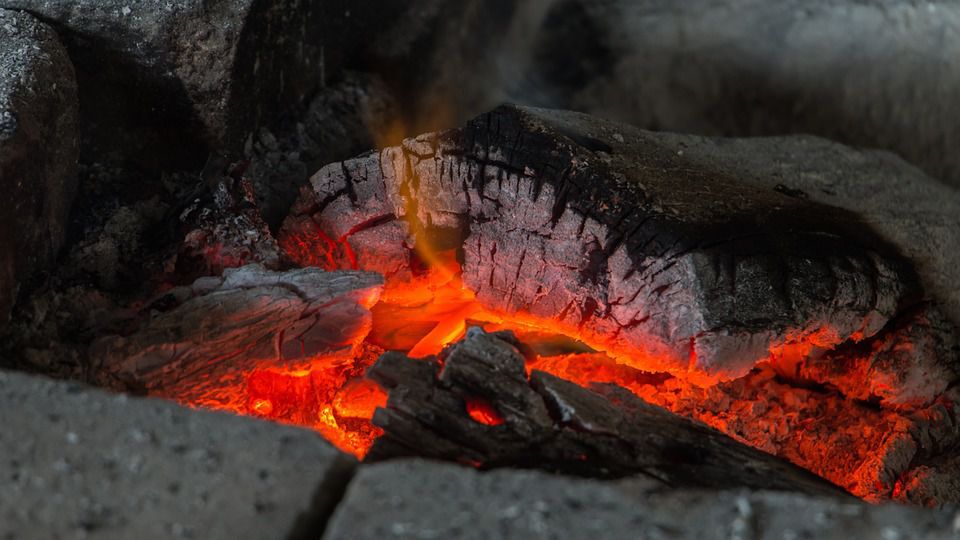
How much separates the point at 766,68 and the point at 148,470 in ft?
8.42

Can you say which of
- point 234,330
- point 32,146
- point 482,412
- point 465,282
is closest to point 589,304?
point 465,282

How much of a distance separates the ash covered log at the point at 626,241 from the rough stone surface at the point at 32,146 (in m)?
0.50

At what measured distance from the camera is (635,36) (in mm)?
3387

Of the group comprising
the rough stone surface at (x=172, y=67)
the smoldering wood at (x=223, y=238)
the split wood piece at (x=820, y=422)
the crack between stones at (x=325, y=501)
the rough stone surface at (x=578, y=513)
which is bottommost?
the split wood piece at (x=820, y=422)

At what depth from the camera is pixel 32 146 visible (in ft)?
6.08

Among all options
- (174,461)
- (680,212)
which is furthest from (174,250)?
(680,212)

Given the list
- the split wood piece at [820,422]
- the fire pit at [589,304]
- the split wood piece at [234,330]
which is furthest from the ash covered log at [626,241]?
the split wood piece at [234,330]

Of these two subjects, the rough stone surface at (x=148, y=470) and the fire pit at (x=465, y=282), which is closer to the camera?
the rough stone surface at (x=148, y=470)

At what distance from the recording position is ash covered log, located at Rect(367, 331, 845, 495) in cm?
155

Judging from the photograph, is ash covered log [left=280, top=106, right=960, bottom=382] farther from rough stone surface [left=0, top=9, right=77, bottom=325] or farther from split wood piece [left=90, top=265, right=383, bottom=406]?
rough stone surface [left=0, top=9, right=77, bottom=325]

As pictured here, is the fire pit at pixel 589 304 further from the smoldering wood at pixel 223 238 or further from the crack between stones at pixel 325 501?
the crack between stones at pixel 325 501

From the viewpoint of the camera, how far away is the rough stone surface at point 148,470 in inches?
47.9

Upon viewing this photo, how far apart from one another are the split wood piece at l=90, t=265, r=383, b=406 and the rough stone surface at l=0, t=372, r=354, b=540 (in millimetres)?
462

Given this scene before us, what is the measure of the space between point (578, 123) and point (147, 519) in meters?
1.42
